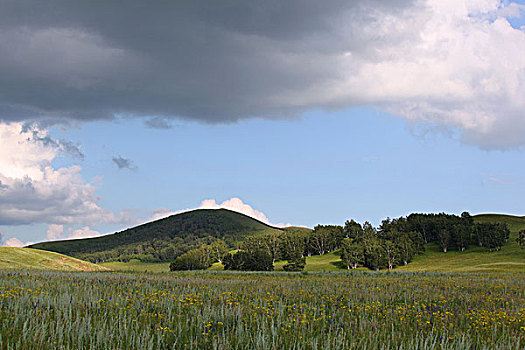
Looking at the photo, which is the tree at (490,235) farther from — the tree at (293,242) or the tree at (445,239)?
the tree at (293,242)

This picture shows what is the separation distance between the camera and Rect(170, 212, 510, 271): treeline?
345 ft

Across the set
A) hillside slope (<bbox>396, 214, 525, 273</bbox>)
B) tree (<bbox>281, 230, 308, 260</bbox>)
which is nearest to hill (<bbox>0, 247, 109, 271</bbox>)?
hillside slope (<bbox>396, 214, 525, 273</bbox>)

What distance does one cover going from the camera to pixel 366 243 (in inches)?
4439

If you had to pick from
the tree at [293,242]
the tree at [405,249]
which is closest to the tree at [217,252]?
the tree at [293,242]

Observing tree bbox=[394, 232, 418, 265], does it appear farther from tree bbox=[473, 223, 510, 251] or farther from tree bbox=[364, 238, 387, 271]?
tree bbox=[473, 223, 510, 251]

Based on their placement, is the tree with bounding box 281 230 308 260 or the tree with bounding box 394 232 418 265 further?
the tree with bounding box 281 230 308 260

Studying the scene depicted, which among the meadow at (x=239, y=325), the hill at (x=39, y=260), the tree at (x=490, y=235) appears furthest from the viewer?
the tree at (x=490, y=235)

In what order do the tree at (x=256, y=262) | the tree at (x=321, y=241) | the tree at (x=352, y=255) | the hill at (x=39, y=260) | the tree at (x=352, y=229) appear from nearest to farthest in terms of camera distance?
the hill at (x=39, y=260)
the tree at (x=256, y=262)
the tree at (x=352, y=255)
the tree at (x=321, y=241)
the tree at (x=352, y=229)

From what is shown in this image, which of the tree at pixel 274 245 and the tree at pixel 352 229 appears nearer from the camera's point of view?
the tree at pixel 274 245

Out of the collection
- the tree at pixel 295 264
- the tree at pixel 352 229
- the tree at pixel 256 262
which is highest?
the tree at pixel 352 229

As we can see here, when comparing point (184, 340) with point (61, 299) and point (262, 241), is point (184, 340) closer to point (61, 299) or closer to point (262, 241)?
point (61, 299)

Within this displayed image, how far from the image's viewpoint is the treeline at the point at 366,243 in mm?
105125

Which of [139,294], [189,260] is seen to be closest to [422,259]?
[189,260]

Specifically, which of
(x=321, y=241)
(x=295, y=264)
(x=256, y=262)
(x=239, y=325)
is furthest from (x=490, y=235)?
(x=239, y=325)
